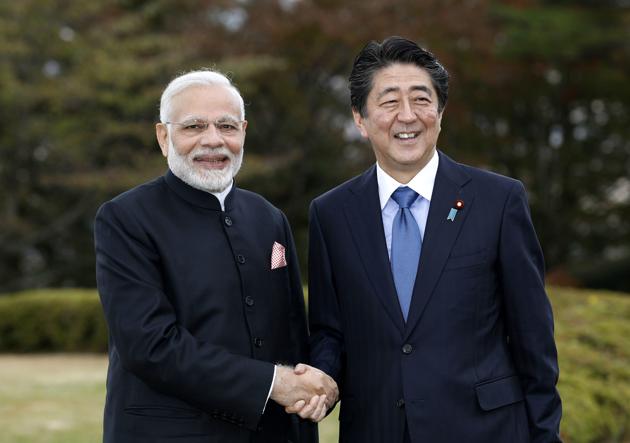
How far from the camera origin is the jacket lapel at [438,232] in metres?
2.90

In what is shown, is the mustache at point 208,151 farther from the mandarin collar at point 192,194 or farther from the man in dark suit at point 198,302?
the mandarin collar at point 192,194

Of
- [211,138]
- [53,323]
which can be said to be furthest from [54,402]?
[211,138]

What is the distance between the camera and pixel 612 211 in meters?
19.6

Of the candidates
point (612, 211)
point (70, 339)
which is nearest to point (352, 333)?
point (70, 339)

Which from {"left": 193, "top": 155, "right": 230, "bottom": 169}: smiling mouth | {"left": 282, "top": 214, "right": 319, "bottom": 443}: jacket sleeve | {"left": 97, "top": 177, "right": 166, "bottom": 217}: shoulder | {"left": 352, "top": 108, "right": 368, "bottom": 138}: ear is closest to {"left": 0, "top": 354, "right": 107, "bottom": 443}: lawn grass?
{"left": 282, "top": 214, "right": 319, "bottom": 443}: jacket sleeve

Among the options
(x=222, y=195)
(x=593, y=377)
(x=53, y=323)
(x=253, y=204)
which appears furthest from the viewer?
(x=53, y=323)

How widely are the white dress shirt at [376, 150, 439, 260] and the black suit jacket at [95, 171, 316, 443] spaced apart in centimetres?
49

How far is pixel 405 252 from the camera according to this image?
9.82 ft

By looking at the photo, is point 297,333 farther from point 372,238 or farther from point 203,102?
point 203,102

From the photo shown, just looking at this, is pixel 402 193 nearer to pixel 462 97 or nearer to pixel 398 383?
pixel 398 383

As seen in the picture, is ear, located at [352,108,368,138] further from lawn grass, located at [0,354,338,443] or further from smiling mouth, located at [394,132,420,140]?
lawn grass, located at [0,354,338,443]

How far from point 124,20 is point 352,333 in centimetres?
1618

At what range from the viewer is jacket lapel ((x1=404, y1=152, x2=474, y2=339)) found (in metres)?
2.90

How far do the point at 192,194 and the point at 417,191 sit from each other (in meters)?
0.82
